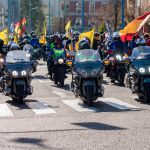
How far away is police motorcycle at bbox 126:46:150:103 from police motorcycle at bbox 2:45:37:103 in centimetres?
276

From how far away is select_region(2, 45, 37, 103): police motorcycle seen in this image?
1440cm

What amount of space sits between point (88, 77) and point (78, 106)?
2.60 ft

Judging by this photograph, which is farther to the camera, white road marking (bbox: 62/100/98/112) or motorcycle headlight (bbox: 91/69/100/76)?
motorcycle headlight (bbox: 91/69/100/76)

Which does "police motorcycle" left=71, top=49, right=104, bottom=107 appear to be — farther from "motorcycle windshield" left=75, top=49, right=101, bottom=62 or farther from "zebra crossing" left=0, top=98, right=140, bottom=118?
"zebra crossing" left=0, top=98, right=140, bottom=118

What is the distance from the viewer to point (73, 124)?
11.1 metres

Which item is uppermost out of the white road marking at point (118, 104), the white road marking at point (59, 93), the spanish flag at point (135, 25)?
the spanish flag at point (135, 25)

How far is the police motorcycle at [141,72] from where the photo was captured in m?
14.3

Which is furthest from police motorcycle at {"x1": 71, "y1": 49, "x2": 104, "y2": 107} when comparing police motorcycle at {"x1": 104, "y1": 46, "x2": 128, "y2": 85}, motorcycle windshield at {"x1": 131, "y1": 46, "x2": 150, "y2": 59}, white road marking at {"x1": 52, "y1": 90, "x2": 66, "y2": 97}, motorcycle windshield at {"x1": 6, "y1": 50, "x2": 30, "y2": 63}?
police motorcycle at {"x1": 104, "y1": 46, "x2": 128, "y2": 85}

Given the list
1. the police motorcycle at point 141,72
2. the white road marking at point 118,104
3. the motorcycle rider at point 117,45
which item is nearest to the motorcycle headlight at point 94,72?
the white road marking at point 118,104

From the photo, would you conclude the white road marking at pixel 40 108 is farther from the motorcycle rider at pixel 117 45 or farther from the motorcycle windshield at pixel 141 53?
the motorcycle rider at pixel 117 45

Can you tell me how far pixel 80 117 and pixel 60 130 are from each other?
5.58 ft

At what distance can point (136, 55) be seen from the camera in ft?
48.4

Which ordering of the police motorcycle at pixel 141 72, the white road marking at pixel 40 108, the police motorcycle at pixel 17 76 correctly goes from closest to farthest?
the white road marking at pixel 40 108, the police motorcycle at pixel 141 72, the police motorcycle at pixel 17 76

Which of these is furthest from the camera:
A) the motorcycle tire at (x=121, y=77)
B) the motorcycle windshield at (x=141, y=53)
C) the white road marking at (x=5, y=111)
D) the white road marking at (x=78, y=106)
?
the motorcycle tire at (x=121, y=77)
